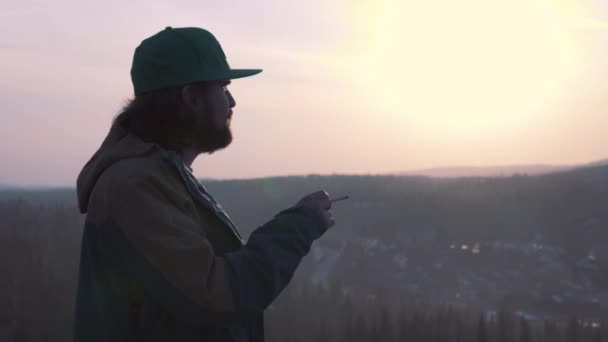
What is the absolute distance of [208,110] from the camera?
3170 millimetres

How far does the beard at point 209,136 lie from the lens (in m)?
3.17

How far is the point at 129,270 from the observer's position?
110 inches

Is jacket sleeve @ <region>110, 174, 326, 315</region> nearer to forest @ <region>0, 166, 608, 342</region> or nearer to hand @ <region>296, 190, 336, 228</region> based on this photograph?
hand @ <region>296, 190, 336, 228</region>

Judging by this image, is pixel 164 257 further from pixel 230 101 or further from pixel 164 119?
pixel 230 101

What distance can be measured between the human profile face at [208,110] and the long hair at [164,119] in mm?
22

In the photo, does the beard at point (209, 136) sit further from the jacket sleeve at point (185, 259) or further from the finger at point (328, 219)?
the finger at point (328, 219)

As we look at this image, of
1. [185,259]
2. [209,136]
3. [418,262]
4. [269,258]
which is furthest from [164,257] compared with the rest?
[418,262]

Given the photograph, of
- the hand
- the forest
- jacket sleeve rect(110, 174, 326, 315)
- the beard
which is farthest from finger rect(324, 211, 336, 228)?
the forest

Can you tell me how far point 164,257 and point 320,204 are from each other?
0.73 m

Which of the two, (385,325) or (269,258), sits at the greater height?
(269,258)

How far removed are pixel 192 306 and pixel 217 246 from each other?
369 mm

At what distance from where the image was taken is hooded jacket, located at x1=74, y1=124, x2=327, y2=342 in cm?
276

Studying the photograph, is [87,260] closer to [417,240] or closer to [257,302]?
[257,302]

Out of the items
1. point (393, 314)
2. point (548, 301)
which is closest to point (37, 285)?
point (393, 314)
